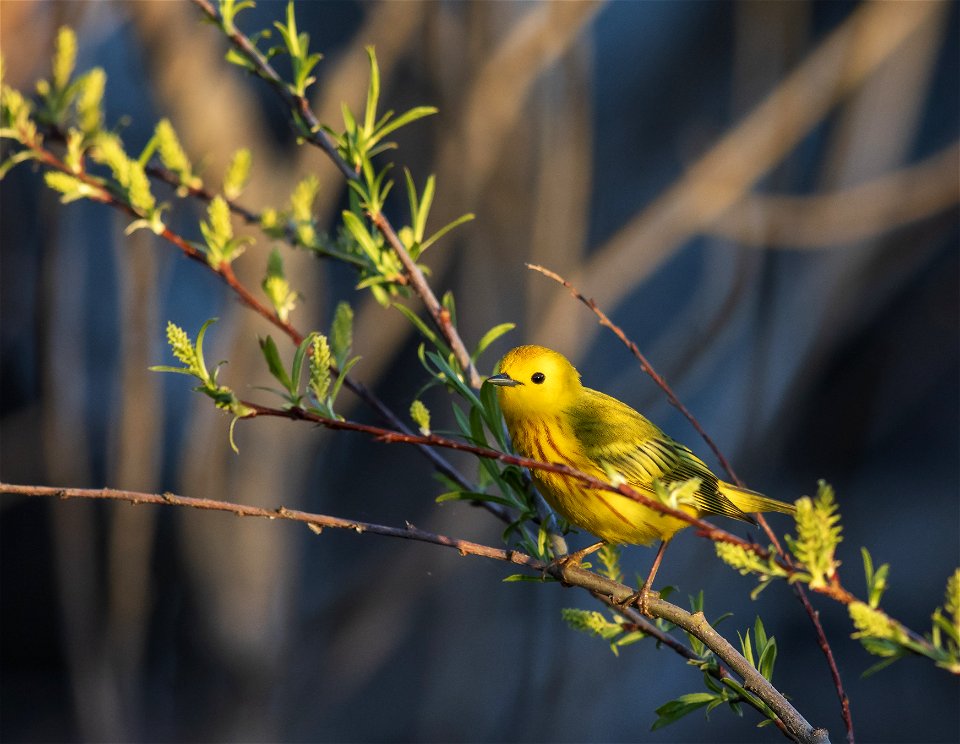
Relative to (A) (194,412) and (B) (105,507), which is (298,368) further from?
(B) (105,507)

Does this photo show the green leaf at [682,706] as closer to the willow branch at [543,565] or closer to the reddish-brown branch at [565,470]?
the willow branch at [543,565]

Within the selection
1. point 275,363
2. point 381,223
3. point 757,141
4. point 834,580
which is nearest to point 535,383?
point 381,223

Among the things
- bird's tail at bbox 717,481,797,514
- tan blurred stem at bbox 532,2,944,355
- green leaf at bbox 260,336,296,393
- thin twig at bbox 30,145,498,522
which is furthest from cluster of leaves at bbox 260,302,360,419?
tan blurred stem at bbox 532,2,944,355

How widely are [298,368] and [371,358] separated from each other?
1.65 meters

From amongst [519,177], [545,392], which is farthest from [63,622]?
[545,392]

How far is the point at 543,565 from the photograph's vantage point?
1.58 ft

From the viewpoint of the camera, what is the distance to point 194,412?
215cm

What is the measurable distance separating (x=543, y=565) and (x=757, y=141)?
77.2 inches

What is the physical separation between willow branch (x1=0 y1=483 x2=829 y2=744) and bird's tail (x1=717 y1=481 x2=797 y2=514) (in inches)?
11.1

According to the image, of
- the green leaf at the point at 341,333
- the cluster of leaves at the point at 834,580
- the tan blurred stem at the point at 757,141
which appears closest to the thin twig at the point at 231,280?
the green leaf at the point at 341,333

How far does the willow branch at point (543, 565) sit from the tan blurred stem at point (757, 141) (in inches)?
66.8

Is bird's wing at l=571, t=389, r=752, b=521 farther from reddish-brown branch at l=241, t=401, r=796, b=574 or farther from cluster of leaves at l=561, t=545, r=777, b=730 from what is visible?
reddish-brown branch at l=241, t=401, r=796, b=574

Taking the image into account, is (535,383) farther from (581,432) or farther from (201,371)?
(201,371)

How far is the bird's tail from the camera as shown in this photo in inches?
29.3
